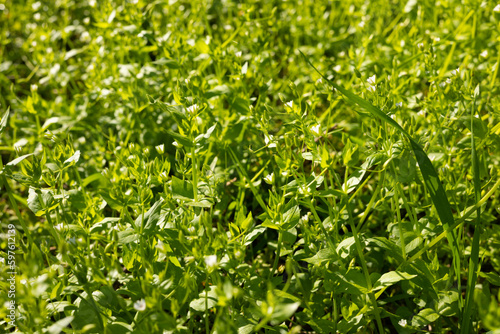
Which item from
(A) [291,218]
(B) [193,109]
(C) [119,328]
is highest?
(B) [193,109]

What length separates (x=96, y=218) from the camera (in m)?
1.80

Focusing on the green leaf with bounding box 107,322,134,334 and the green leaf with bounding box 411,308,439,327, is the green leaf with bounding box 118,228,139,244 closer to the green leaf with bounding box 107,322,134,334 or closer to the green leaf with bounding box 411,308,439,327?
the green leaf with bounding box 107,322,134,334

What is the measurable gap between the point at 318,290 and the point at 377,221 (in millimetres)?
500

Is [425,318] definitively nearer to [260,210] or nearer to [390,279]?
[390,279]

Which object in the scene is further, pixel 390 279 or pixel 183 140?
pixel 183 140

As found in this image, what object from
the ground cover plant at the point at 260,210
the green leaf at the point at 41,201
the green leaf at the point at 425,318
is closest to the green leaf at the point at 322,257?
the ground cover plant at the point at 260,210

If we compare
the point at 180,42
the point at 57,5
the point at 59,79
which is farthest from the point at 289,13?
the point at 57,5

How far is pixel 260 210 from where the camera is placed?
228 cm

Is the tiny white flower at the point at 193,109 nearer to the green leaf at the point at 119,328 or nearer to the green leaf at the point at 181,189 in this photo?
the green leaf at the point at 181,189

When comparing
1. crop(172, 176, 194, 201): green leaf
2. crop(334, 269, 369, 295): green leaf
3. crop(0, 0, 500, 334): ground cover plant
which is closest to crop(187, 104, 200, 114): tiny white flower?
crop(0, 0, 500, 334): ground cover plant

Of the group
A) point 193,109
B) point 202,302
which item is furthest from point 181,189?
point 202,302

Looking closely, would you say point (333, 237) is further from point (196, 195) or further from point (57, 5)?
point (57, 5)

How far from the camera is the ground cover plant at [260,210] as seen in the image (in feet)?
4.74

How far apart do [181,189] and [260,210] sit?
69cm
